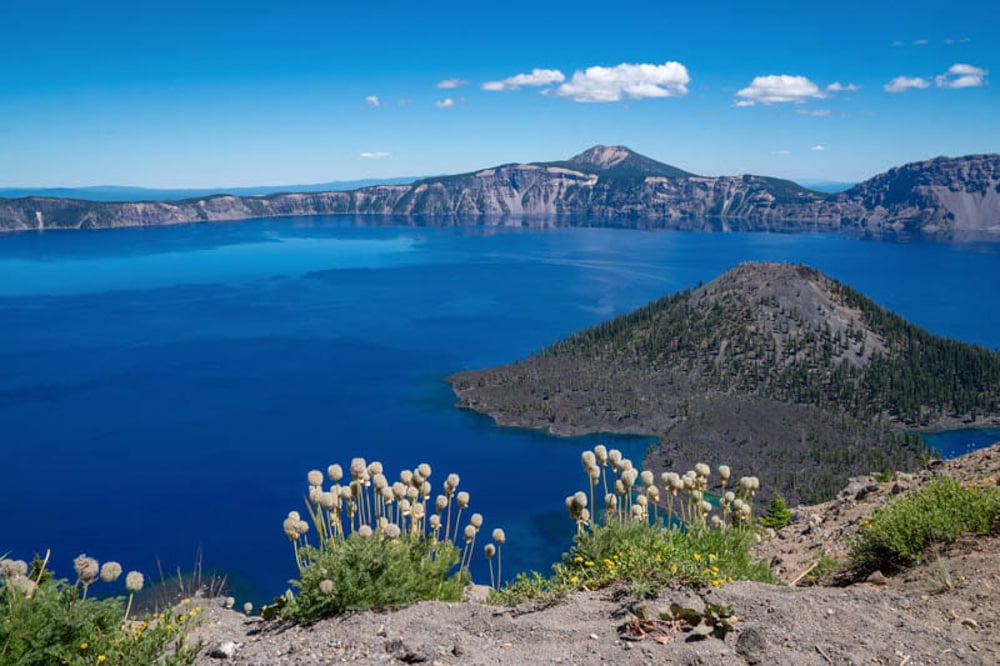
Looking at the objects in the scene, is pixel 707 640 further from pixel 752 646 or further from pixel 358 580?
pixel 358 580

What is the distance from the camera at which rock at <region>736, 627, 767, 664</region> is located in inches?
278

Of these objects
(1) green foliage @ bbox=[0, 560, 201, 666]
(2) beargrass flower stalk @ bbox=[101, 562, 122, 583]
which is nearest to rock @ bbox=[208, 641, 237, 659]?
(1) green foliage @ bbox=[0, 560, 201, 666]

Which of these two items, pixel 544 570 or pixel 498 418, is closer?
pixel 544 570

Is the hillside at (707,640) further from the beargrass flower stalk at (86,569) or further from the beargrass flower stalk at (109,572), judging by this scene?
the beargrass flower stalk at (86,569)

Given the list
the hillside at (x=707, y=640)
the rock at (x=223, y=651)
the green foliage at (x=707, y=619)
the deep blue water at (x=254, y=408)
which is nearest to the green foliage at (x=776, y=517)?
the deep blue water at (x=254, y=408)

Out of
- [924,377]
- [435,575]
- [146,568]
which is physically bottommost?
[146,568]

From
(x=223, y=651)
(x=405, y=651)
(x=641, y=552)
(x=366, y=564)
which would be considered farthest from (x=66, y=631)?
(x=641, y=552)

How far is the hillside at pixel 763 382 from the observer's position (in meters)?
67.6

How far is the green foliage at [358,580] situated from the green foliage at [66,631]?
1488 millimetres

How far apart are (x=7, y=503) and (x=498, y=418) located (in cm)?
4783

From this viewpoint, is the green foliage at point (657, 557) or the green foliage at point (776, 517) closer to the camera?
the green foliage at point (657, 557)

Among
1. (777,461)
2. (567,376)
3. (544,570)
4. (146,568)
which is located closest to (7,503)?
(146,568)

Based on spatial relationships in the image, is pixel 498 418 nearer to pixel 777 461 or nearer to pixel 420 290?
pixel 777 461

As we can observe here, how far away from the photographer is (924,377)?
8138 centimetres
